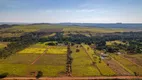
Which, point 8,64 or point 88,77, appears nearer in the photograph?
point 88,77

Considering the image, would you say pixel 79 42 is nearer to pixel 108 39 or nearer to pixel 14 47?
pixel 108 39

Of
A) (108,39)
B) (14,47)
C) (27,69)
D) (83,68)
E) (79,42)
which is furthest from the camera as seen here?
(108,39)

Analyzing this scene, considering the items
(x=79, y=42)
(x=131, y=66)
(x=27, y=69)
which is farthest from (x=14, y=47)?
(x=131, y=66)

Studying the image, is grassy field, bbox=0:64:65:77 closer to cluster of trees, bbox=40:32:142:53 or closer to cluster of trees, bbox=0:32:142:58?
cluster of trees, bbox=0:32:142:58

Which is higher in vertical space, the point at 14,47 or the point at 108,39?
the point at 14,47

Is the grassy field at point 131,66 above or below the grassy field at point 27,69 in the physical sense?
below

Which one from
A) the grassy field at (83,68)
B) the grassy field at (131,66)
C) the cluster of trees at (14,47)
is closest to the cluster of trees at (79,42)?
the cluster of trees at (14,47)

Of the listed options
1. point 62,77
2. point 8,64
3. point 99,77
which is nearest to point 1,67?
point 8,64

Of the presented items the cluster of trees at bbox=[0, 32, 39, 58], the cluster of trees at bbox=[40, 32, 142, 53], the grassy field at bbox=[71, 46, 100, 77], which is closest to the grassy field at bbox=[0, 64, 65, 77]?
the grassy field at bbox=[71, 46, 100, 77]

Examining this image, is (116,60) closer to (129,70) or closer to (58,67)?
(129,70)

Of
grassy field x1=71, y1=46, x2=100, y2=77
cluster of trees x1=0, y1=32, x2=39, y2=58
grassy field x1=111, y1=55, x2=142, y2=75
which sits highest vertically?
cluster of trees x1=0, y1=32, x2=39, y2=58

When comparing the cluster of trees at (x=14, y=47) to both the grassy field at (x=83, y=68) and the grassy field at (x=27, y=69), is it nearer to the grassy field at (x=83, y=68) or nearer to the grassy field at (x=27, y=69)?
the grassy field at (x=27, y=69)
